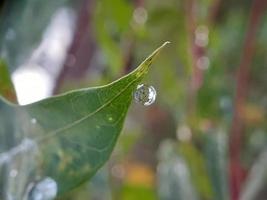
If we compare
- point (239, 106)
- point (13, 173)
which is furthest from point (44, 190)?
point (239, 106)

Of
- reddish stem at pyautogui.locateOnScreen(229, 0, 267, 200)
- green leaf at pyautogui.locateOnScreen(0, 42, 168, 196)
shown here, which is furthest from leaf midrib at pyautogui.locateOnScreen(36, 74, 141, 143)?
reddish stem at pyautogui.locateOnScreen(229, 0, 267, 200)

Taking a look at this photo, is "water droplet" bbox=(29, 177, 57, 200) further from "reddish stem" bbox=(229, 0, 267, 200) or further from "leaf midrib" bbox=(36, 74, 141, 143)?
"reddish stem" bbox=(229, 0, 267, 200)

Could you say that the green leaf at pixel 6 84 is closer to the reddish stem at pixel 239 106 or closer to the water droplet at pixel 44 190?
the water droplet at pixel 44 190

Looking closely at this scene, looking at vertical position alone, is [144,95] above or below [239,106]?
above

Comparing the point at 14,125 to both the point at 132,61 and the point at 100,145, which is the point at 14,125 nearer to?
the point at 100,145

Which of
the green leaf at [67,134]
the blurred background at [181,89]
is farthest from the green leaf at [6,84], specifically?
the blurred background at [181,89]

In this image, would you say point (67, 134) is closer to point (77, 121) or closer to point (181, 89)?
point (77, 121)

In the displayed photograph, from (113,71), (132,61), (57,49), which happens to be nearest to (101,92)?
(113,71)
